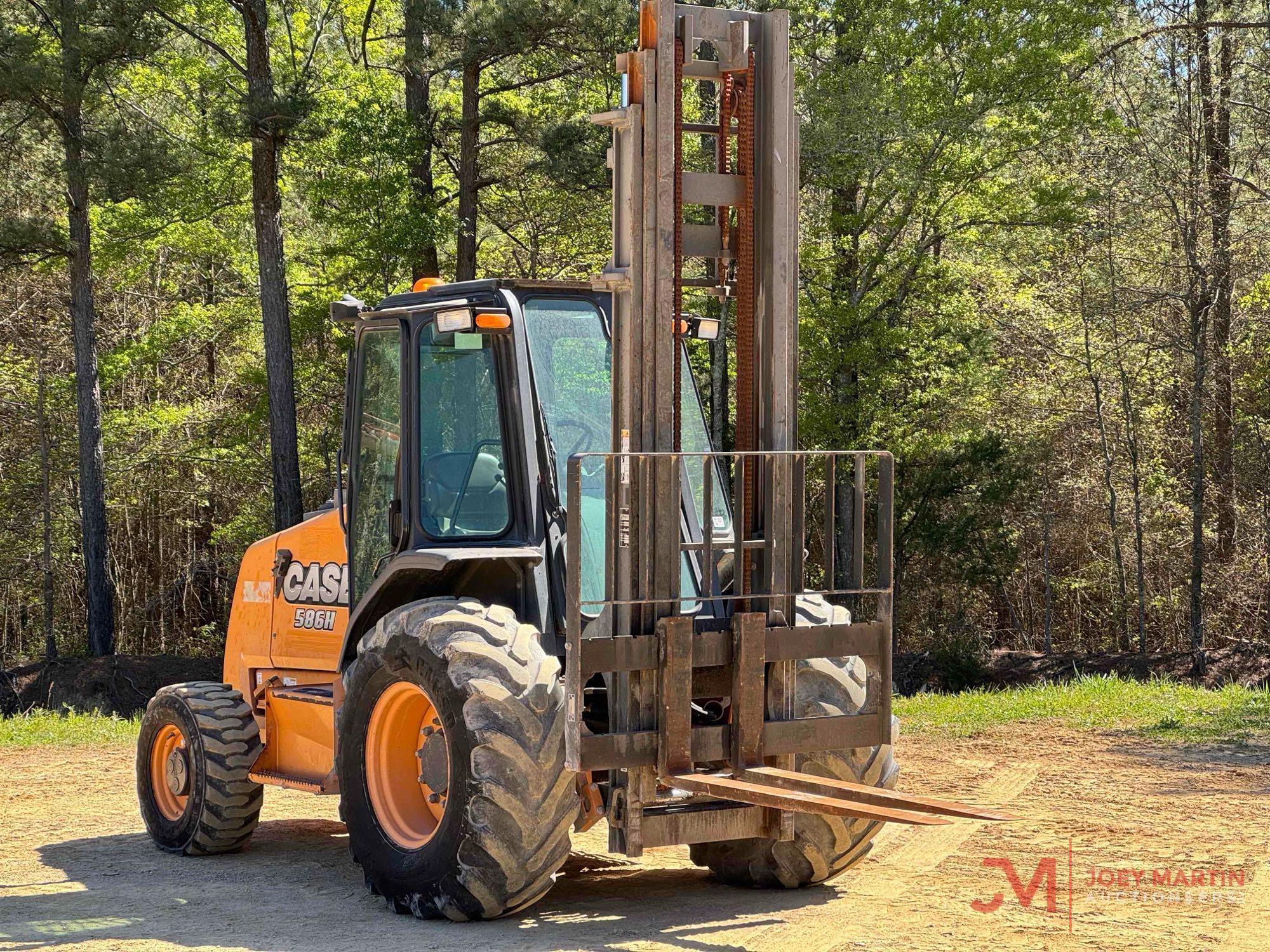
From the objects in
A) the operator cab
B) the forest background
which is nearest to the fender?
the operator cab

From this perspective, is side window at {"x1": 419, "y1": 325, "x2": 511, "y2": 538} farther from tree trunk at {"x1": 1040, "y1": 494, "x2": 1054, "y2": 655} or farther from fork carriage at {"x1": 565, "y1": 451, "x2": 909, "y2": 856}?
tree trunk at {"x1": 1040, "y1": 494, "x2": 1054, "y2": 655}

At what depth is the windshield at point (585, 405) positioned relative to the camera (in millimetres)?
5898

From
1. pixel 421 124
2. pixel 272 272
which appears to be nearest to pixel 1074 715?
pixel 272 272

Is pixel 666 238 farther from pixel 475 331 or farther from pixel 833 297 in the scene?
pixel 833 297

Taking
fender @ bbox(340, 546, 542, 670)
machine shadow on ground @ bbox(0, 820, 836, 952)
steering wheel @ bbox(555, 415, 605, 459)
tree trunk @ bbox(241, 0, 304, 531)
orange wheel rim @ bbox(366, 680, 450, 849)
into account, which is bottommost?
machine shadow on ground @ bbox(0, 820, 836, 952)

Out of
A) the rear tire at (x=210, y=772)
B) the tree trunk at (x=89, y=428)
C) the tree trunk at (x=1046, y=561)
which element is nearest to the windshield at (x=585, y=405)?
the rear tire at (x=210, y=772)

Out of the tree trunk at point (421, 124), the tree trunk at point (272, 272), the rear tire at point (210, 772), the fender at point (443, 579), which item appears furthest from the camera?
the tree trunk at point (421, 124)

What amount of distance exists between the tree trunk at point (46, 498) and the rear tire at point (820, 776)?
803 inches

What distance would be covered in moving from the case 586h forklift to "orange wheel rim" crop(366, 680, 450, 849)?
0.01 m

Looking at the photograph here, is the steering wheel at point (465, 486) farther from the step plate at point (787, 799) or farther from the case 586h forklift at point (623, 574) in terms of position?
the step plate at point (787, 799)

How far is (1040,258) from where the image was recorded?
2542 centimetres

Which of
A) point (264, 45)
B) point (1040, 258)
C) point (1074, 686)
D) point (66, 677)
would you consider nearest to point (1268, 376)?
point (1040, 258)

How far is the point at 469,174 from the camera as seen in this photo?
22.2 metres

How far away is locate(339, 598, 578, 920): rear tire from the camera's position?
17.0 ft
